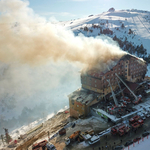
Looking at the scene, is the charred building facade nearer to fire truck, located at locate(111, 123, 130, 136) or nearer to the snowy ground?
fire truck, located at locate(111, 123, 130, 136)

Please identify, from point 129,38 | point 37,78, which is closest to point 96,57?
point 37,78

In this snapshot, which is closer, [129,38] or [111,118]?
[111,118]

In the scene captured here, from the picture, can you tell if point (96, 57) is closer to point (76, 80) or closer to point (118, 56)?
point (118, 56)

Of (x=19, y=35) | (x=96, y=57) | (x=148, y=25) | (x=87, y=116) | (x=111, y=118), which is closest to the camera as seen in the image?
(x=111, y=118)

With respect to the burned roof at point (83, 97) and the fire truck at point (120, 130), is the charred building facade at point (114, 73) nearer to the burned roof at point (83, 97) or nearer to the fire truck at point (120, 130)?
the burned roof at point (83, 97)

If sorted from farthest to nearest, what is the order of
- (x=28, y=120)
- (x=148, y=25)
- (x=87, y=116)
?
(x=148, y=25)
(x=28, y=120)
(x=87, y=116)

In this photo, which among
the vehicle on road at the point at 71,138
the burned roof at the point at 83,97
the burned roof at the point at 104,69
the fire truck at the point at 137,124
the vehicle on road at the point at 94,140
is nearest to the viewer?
the vehicle on road at the point at 94,140

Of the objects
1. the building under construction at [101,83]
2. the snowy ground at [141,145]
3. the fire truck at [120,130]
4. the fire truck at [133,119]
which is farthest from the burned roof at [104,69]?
the snowy ground at [141,145]

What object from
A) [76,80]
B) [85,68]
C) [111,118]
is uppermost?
[85,68]

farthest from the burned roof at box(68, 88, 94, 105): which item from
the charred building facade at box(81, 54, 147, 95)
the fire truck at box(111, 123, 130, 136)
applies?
the fire truck at box(111, 123, 130, 136)
